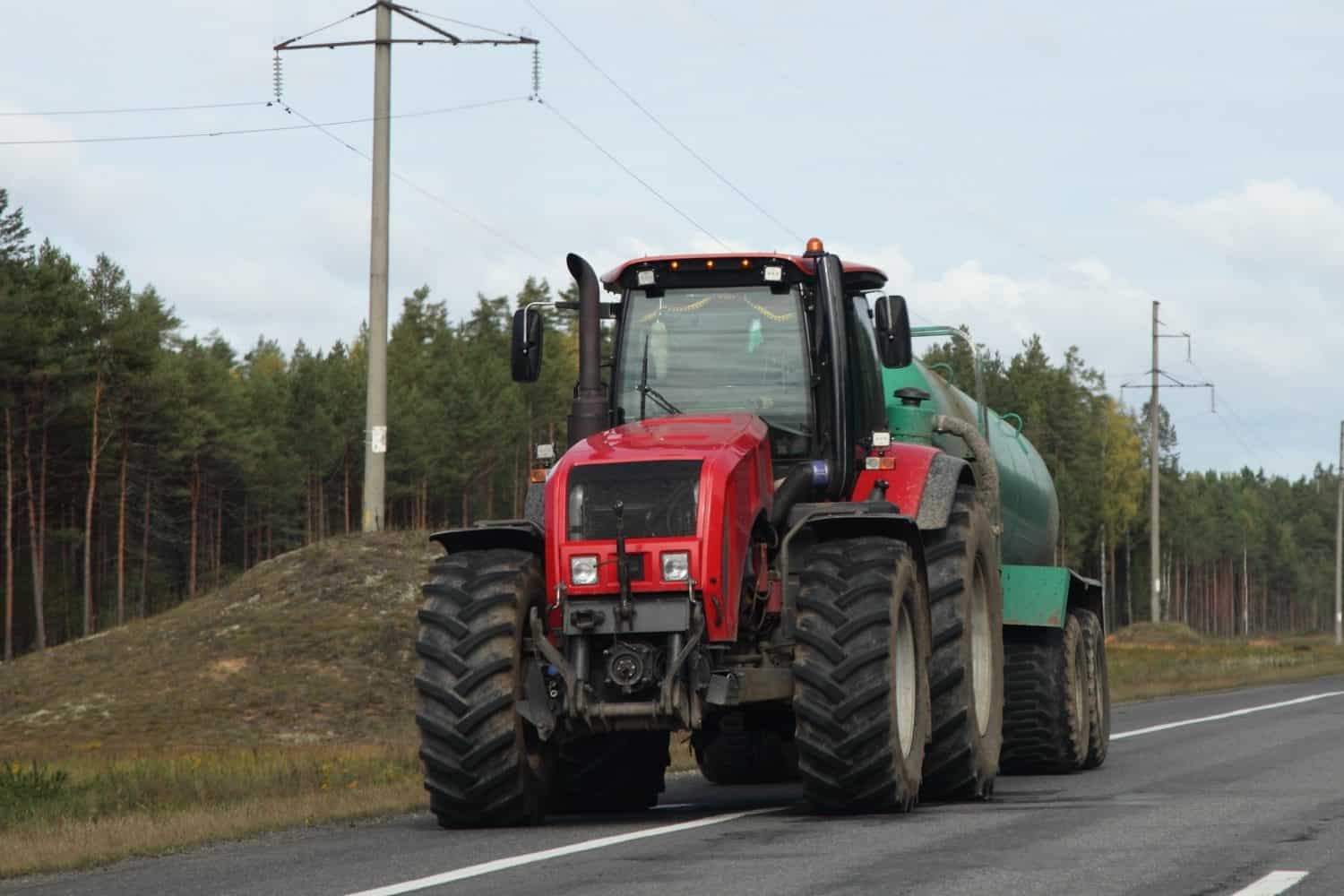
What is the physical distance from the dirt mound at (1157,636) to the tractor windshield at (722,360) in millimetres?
66560

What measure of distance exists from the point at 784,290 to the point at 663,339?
0.89m

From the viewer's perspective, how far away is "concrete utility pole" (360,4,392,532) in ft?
92.5

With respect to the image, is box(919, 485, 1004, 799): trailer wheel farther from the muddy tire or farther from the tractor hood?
the muddy tire

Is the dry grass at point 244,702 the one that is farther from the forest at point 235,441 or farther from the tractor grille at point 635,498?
the forest at point 235,441

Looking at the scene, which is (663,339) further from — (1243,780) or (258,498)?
(258,498)

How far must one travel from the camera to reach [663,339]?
42.8ft

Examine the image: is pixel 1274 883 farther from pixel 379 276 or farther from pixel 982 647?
pixel 379 276

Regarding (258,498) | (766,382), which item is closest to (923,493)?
(766,382)

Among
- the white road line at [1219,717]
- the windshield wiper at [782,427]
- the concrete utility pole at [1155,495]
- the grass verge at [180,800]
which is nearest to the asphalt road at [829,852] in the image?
the grass verge at [180,800]

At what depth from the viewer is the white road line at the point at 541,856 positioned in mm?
8492

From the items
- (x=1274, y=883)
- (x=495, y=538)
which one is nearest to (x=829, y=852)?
(x=1274, y=883)

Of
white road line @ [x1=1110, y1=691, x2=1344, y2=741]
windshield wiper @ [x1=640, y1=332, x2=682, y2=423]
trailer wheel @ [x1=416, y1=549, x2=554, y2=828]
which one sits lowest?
white road line @ [x1=1110, y1=691, x2=1344, y2=741]

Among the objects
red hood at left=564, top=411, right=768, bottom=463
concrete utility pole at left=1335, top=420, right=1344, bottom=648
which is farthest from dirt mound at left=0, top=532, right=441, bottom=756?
concrete utility pole at left=1335, top=420, right=1344, bottom=648

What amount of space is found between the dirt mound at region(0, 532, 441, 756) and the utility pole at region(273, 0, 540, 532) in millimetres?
1381
